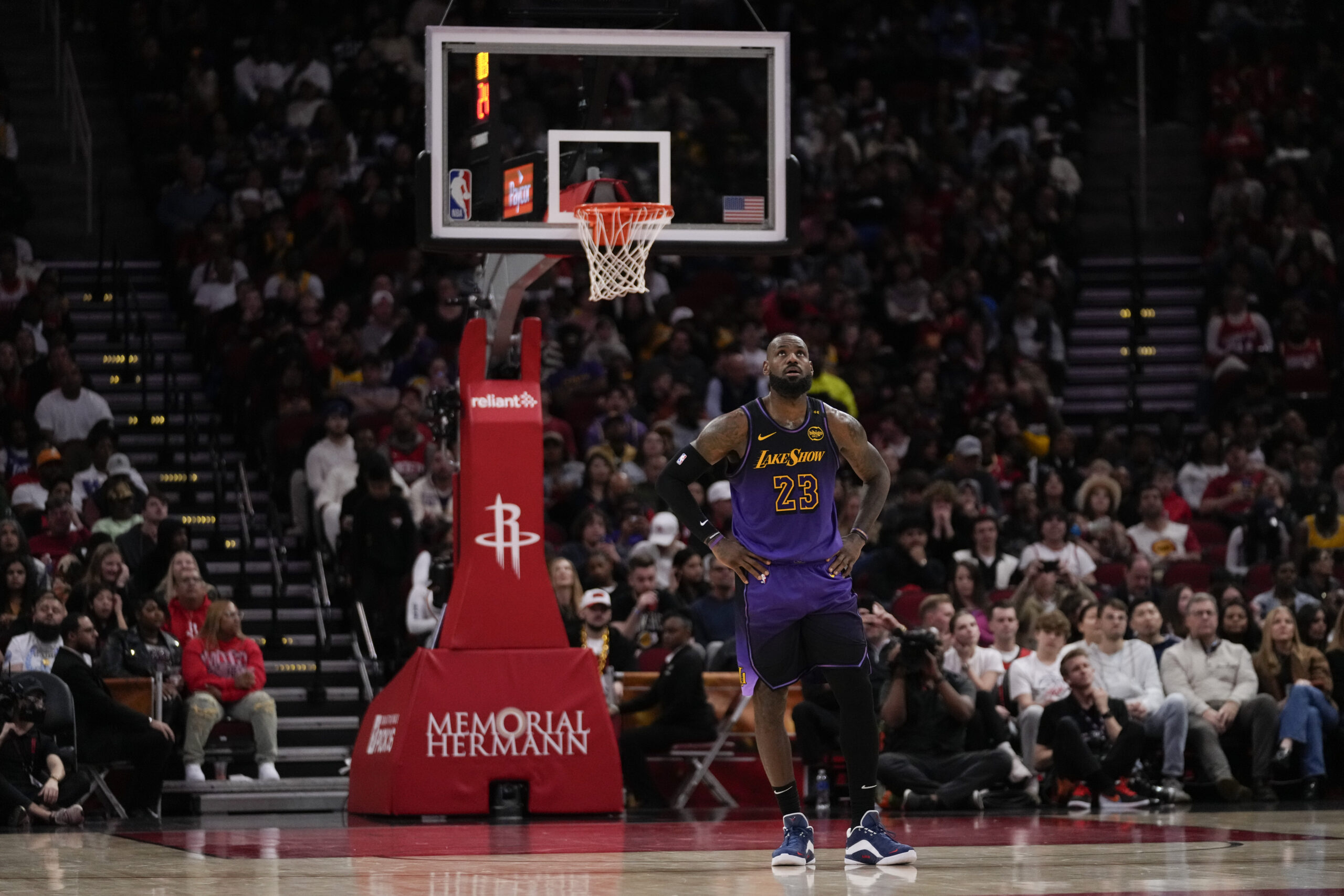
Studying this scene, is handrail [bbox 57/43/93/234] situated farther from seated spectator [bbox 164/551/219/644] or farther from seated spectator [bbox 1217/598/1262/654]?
seated spectator [bbox 1217/598/1262/654]

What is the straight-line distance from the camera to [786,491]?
8406 millimetres

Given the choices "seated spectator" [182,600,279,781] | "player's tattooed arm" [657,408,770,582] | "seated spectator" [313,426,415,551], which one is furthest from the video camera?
"seated spectator" [313,426,415,551]

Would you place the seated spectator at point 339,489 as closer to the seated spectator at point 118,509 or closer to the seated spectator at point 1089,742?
A: the seated spectator at point 118,509

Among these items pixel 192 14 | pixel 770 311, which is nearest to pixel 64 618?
pixel 770 311

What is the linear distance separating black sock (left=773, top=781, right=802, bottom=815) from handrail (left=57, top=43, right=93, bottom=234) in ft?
47.1

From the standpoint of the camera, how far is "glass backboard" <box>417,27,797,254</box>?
36.4 feet

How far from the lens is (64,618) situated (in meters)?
13.2

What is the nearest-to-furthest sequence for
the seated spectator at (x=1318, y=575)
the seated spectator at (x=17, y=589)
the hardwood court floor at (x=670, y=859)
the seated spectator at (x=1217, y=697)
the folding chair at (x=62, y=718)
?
1. the hardwood court floor at (x=670, y=859)
2. the folding chair at (x=62, y=718)
3. the seated spectator at (x=17, y=589)
4. the seated spectator at (x=1217, y=697)
5. the seated spectator at (x=1318, y=575)

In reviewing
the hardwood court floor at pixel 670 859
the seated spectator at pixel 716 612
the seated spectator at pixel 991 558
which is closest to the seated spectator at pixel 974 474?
the seated spectator at pixel 991 558

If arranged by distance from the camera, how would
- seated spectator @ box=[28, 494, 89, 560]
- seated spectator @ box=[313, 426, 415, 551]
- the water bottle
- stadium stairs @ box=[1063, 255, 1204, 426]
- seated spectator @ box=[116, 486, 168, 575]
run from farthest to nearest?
stadium stairs @ box=[1063, 255, 1204, 426] < seated spectator @ box=[313, 426, 415, 551] < seated spectator @ box=[28, 494, 89, 560] < seated spectator @ box=[116, 486, 168, 575] < the water bottle

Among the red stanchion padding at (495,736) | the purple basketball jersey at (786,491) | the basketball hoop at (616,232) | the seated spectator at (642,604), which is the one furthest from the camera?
the seated spectator at (642,604)

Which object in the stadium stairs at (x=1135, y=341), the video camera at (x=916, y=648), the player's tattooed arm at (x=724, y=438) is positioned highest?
the stadium stairs at (x=1135, y=341)

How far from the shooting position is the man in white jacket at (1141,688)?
13492 millimetres

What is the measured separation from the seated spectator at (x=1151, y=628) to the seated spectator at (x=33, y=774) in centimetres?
698
